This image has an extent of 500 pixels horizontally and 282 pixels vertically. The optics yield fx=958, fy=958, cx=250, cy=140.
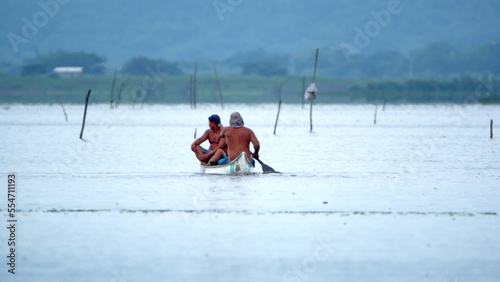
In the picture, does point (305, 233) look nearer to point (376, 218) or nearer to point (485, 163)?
point (376, 218)

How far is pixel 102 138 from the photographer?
94.4 feet

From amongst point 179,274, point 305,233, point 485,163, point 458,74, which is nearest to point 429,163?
point 485,163

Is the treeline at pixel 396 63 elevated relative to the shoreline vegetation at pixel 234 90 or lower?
elevated

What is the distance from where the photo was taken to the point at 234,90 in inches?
4173

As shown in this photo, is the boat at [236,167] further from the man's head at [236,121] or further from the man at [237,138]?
the man's head at [236,121]

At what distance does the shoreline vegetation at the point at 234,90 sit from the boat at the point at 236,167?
79.6 meters

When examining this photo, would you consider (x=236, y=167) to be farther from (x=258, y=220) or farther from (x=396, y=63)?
(x=396, y=63)

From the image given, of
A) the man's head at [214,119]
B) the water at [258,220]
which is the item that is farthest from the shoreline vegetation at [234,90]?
the man's head at [214,119]

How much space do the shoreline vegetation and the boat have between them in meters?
79.6

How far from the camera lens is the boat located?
14742 millimetres

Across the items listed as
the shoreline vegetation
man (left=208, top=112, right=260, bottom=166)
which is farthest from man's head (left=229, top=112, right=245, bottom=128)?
the shoreline vegetation

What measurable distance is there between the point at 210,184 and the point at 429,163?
21.2ft

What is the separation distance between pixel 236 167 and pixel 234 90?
300 feet

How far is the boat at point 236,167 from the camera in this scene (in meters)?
14.7
